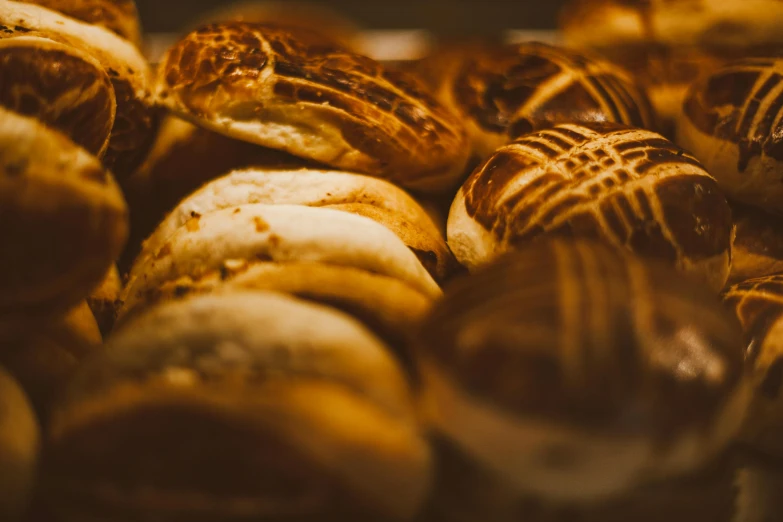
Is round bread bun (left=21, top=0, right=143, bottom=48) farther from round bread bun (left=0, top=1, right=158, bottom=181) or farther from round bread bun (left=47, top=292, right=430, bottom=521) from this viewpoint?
round bread bun (left=47, top=292, right=430, bottom=521)

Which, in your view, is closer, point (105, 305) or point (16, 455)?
point (16, 455)

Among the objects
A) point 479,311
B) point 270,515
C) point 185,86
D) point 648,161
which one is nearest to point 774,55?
point 648,161

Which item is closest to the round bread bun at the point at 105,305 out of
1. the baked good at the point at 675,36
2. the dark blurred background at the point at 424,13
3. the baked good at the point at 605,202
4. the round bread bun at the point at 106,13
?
the round bread bun at the point at 106,13

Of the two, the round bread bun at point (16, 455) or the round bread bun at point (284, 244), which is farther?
the round bread bun at point (284, 244)

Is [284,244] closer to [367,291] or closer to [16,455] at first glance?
[367,291]

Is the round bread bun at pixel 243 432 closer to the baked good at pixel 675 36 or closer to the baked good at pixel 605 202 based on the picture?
the baked good at pixel 605 202

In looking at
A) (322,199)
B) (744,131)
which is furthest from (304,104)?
(744,131)
